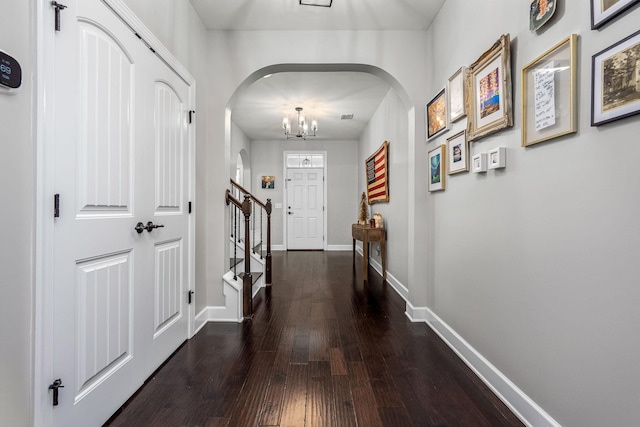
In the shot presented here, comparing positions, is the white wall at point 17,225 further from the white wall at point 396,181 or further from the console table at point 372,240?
the console table at point 372,240

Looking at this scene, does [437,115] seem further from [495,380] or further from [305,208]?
[305,208]

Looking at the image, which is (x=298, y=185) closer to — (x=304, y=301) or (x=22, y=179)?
(x=304, y=301)

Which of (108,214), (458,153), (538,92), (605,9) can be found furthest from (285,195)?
(605,9)

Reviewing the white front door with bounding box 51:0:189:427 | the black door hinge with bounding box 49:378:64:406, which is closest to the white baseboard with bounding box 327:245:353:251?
the white front door with bounding box 51:0:189:427

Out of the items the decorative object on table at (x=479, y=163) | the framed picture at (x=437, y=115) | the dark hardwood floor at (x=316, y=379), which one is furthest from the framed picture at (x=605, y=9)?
the dark hardwood floor at (x=316, y=379)

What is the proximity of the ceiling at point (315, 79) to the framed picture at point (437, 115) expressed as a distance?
709 millimetres

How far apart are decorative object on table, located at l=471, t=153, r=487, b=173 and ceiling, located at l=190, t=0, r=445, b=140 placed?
4.52ft

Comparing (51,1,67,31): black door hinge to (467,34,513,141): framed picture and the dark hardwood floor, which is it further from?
(467,34,513,141): framed picture

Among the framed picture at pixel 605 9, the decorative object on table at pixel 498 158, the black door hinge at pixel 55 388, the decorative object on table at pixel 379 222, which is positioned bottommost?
the black door hinge at pixel 55 388

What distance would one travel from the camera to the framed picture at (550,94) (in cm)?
119

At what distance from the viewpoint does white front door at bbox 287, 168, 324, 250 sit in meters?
7.39

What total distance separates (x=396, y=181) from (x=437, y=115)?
155 cm

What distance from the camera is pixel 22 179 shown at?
3.50 ft

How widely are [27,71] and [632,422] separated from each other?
2.32 m
